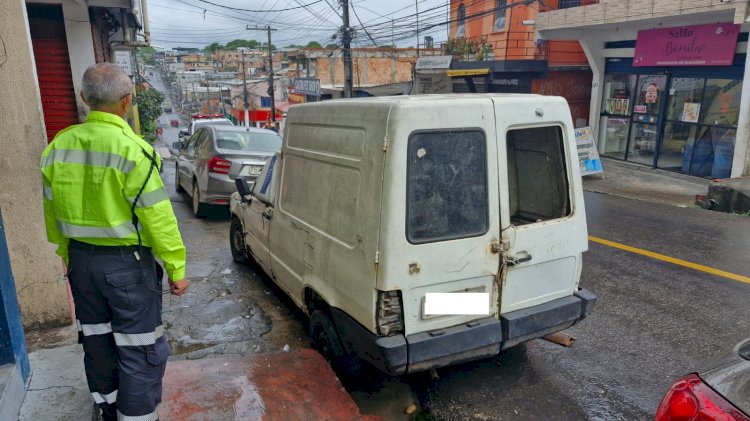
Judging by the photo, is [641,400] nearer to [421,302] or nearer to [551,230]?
[551,230]

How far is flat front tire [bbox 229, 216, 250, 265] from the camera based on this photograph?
6.23 m

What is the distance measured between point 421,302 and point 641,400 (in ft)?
5.99

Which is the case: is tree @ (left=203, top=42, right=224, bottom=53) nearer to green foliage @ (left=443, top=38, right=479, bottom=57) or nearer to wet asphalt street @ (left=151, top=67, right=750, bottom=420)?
green foliage @ (left=443, top=38, right=479, bottom=57)

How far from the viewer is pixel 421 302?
3.17 m

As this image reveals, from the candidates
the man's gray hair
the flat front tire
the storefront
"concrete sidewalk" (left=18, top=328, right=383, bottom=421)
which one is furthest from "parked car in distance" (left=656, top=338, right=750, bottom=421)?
the storefront

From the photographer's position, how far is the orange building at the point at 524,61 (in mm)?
17938

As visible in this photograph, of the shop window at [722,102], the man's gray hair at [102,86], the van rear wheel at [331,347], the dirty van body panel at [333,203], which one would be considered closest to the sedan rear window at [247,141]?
the dirty van body panel at [333,203]

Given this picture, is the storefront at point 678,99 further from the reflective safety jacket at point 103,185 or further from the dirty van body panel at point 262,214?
the reflective safety jacket at point 103,185

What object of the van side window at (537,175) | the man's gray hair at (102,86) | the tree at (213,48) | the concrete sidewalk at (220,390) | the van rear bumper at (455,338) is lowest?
the concrete sidewalk at (220,390)

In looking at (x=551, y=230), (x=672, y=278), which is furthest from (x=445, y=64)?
(x=551, y=230)

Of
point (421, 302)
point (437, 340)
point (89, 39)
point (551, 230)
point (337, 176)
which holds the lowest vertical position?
point (437, 340)

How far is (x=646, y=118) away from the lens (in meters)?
15.1

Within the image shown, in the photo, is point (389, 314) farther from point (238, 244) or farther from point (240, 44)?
point (240, 44)

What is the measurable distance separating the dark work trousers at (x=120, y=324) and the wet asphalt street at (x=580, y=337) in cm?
150
